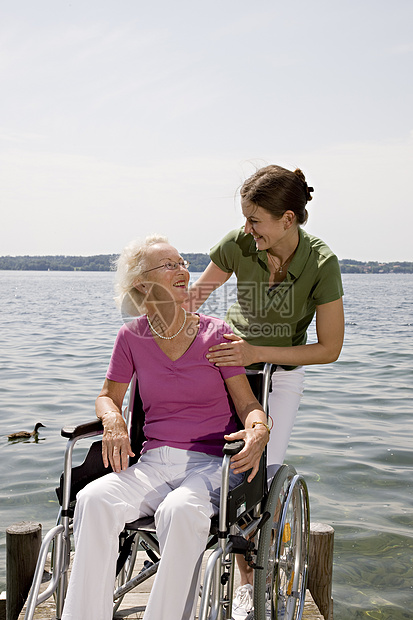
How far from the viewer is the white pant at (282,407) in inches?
105

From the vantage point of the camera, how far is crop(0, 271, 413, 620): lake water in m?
3.88

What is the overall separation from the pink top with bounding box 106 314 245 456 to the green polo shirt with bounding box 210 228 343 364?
31 centimetres

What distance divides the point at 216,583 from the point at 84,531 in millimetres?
424

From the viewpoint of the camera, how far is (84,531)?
2076mm

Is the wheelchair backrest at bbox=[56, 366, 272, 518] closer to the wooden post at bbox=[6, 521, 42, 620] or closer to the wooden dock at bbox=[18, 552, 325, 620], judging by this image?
the wooden dock at bbox=[18, 552, 325, 620]

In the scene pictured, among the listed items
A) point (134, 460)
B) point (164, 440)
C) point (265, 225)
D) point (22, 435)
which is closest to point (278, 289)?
point (265, 225)

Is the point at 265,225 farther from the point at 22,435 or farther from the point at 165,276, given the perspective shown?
the point at 22,435

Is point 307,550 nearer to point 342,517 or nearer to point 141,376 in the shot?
point 141,376

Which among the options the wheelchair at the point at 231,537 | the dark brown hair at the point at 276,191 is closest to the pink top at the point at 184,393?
the wheelchair at the point at 231,537

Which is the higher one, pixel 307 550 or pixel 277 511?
pixel 277 511

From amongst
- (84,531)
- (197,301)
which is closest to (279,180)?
(197,301)

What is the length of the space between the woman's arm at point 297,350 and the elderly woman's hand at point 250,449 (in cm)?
28

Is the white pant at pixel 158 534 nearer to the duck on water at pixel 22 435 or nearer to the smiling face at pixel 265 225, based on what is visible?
the smiling face at pixel 265 225

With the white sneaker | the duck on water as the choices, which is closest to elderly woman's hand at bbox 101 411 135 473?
the white sneaker
